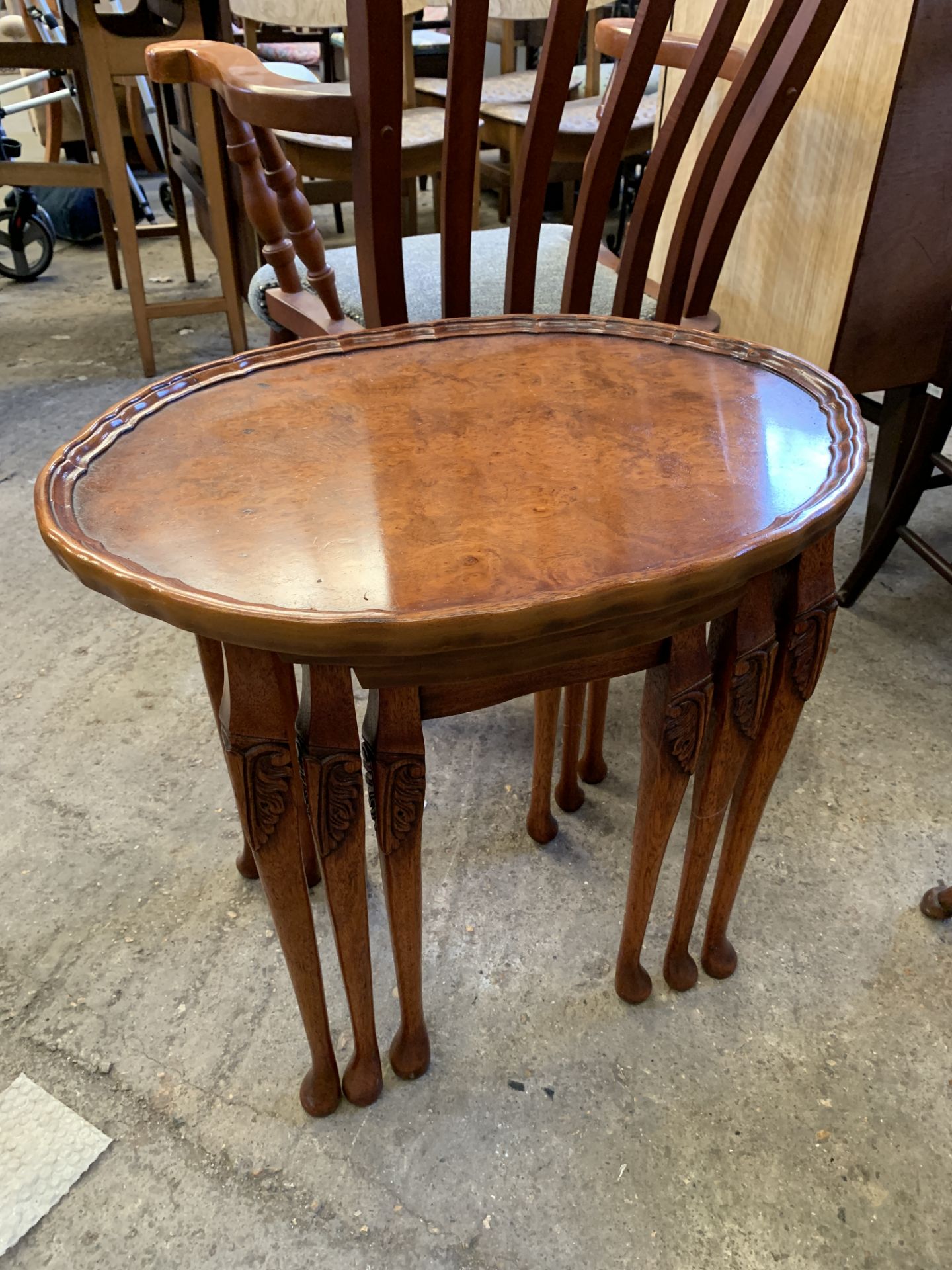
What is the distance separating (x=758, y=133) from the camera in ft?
3.91

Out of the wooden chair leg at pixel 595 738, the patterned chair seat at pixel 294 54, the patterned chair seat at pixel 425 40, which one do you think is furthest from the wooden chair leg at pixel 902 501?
the patterned chair seat at pixel 294 54

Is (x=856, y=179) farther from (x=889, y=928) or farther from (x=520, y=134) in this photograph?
(x=520, y=134)

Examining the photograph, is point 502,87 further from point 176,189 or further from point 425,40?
point 176,189

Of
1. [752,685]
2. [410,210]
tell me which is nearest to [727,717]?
[752,685]

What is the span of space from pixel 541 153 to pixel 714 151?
0.23 meters

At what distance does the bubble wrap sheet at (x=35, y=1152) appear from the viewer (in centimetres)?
96

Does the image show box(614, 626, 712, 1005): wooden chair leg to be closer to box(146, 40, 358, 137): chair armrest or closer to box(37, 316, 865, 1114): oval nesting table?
box(37, 316, 865, 1114): oval nesting table

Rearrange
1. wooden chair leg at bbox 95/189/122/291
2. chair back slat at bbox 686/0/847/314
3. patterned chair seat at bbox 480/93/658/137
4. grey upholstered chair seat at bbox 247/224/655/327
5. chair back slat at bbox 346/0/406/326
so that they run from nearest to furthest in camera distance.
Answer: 1. chair back slat at bbox 346/0/406/326
2. chair back slat at bbox 686/0/847/314
3. grey upholstered chair seat at bbox 247/224/655/327
4. patterned chair seat at bbox 480/93/658/137
5. wooden chair leg at bbox 95/189/122/291

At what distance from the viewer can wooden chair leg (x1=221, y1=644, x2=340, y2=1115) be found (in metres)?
0.74

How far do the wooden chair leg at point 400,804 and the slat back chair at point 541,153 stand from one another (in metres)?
0.39

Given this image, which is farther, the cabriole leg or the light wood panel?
the light wood panel

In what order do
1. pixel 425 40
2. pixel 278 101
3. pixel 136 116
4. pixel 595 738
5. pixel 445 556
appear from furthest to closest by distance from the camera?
1. pixel 425 40
2. pixel 136 116
3. pixel 595 738
4. pixel 278 101
5. pixel 445 556

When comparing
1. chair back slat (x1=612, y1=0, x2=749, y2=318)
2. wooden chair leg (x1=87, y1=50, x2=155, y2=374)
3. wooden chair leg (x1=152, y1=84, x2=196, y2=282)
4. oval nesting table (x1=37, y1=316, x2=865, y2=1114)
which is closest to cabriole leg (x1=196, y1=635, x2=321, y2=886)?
oval nesting table (x1=37, y1=316, x2=865, y2=1114)

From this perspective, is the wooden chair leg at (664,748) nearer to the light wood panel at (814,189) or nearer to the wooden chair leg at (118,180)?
the light wood panel at (814,189)
